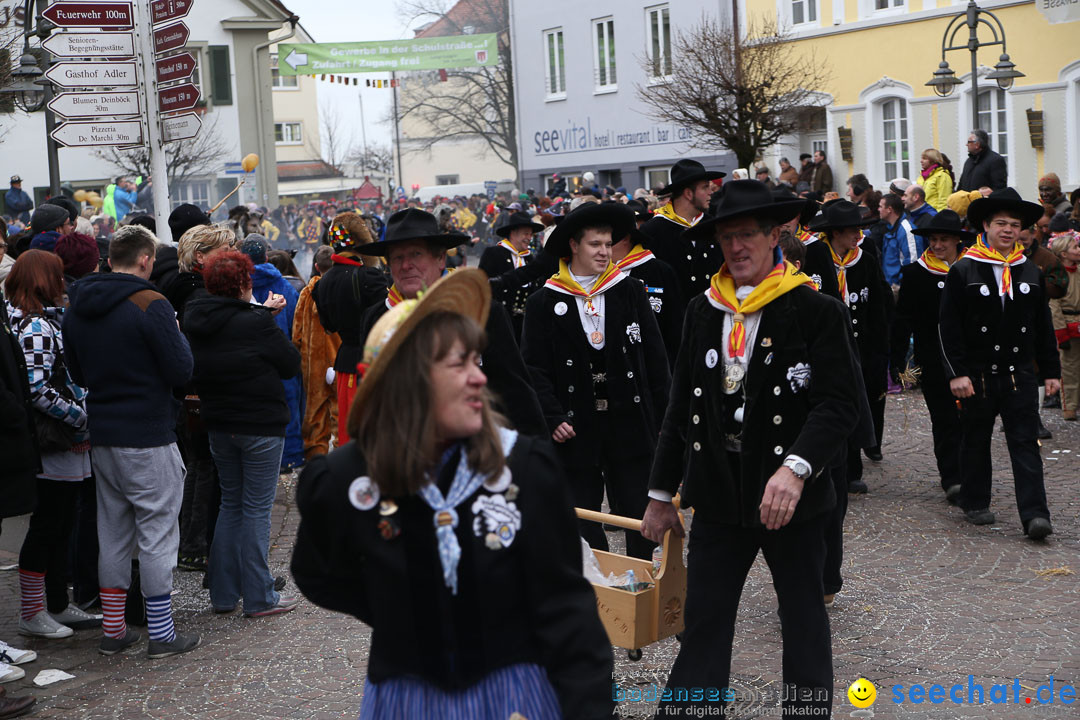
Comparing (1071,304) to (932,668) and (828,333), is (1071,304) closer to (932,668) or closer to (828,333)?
(932,668)

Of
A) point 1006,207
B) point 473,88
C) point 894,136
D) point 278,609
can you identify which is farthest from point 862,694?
point 473,88

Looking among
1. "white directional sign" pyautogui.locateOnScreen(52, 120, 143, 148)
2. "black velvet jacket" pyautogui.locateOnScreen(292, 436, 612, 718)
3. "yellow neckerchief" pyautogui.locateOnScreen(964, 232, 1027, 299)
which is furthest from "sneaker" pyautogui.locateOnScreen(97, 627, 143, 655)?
"yellow neckerchief" pyautogui.locateOnScreen(964, 232, 1027, 299)

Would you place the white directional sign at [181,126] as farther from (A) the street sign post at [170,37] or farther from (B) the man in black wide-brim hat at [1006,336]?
(B) the man in black wide-brim hat at [1006,336]

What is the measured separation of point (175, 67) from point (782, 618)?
7.22m

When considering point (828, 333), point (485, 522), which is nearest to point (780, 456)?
point (828, 333)

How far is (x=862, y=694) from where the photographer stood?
5.28 meters

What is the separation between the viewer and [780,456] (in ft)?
14.3

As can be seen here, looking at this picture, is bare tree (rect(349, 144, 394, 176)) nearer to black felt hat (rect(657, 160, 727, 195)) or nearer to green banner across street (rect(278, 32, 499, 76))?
green banner across street (rect(278, 32, 499, 76))

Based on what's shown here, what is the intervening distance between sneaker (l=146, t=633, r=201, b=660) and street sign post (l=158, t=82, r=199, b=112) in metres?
4.62

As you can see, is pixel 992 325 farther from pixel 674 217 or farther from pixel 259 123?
pixel 259 123

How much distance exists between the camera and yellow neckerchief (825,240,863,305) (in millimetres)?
9117

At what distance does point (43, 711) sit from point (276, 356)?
2.15 m

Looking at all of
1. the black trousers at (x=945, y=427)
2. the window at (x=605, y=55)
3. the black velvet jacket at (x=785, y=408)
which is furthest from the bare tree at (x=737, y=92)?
the black velvet jacket at (x=785, y=408)

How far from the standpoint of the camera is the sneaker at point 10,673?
604 centimetres
